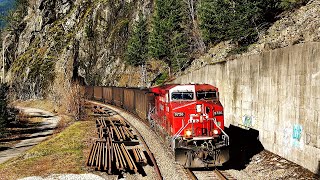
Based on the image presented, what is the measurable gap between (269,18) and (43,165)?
3371 centimetres

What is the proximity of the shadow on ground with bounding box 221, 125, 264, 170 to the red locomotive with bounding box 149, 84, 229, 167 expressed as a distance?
152 cm

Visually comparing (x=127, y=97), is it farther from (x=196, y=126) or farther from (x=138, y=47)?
(x=138, y=47)

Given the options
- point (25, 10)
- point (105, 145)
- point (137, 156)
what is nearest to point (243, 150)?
point (137, 156)

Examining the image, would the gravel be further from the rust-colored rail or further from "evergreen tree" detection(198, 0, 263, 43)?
"evergreen tree" detection(198, 0, 263, 43)

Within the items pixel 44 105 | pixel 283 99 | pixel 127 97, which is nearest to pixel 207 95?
pixel 283 99

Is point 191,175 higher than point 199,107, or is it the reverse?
point 199,107

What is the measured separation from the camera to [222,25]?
42.6 m

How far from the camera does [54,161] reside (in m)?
18.0

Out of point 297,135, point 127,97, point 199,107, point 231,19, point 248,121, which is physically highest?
point 231,19

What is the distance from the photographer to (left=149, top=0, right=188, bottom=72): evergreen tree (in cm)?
5422

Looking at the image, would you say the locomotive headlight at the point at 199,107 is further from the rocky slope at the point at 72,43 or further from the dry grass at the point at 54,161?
the rocky slope at the point at 72,43

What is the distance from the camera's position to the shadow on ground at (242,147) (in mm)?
16562

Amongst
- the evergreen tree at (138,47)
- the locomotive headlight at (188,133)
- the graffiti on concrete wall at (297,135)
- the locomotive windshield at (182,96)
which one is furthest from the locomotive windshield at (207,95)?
the evergreen tree at (138,47)

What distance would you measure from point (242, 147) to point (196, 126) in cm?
504
